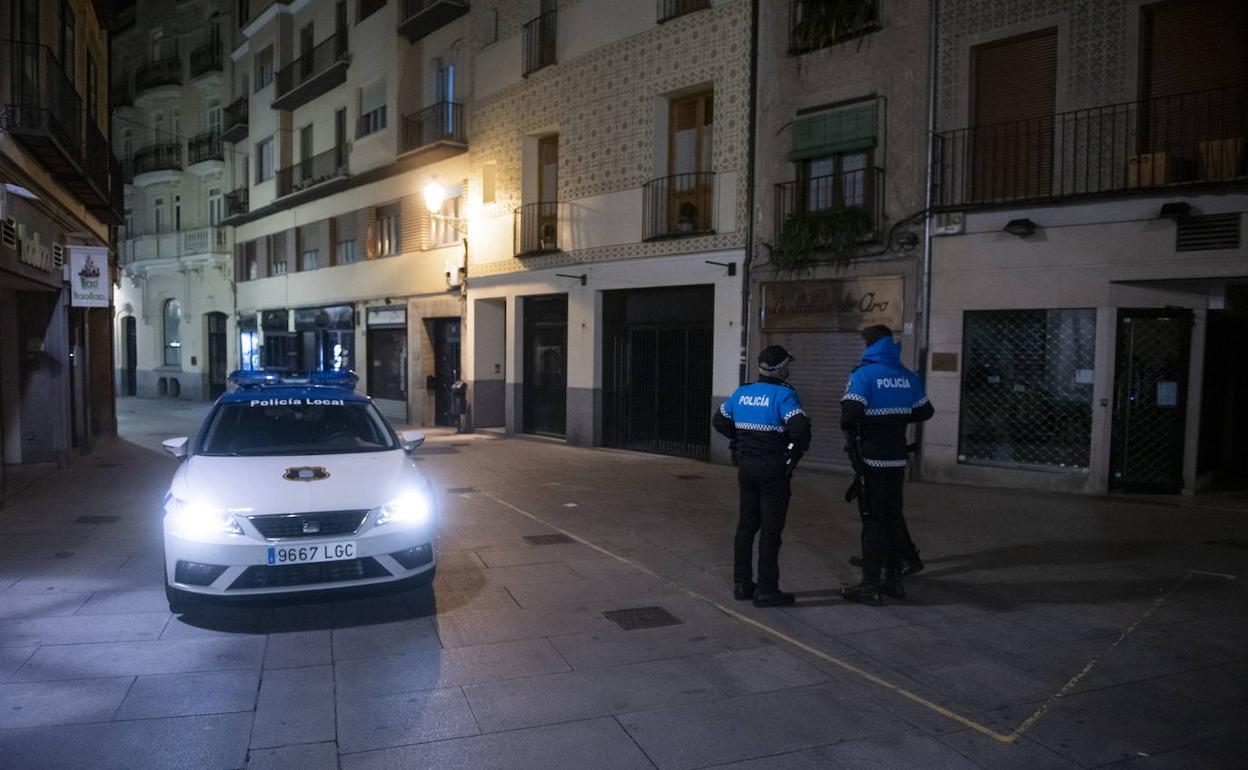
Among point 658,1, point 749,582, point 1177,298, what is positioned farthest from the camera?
point 658,1

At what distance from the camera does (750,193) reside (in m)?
14.0

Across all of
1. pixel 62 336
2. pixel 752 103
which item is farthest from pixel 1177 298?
pixel 62 336

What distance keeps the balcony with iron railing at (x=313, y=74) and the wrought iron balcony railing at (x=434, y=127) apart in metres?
3.84

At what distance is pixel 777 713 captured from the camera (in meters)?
4.38

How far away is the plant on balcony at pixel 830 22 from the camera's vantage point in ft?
41.6

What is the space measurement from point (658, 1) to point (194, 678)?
13.8 m

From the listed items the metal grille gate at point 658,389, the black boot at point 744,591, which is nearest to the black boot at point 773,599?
the black boot at point 744,591

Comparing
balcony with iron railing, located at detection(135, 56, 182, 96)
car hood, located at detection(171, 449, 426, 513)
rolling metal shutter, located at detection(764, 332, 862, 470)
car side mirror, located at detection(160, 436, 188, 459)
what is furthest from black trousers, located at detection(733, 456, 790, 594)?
balcony with iron railing, located at detection(135, 56, 182, 96)

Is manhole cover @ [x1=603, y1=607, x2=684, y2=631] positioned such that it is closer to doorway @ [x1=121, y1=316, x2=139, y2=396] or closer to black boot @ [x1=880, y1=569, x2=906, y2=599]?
black boot @ [x1=880, y1=569, x2=906, y2=599]

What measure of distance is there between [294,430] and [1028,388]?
946cm

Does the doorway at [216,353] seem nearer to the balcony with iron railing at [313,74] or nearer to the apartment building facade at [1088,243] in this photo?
the balcony with iron railing at [313,74]

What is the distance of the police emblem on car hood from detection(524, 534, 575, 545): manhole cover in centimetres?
285

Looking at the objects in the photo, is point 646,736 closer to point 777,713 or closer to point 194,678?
point 777,713

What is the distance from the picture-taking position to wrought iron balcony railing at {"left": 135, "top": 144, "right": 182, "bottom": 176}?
32.3 meters
